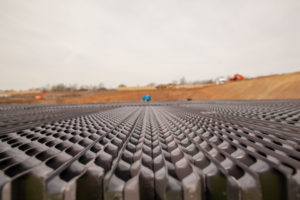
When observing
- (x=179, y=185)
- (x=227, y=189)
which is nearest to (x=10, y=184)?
(x=179, y=185)

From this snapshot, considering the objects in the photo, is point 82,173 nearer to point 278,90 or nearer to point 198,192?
point 198,192

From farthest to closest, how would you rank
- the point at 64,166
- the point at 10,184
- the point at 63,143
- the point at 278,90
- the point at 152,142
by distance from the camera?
1. the point at 278,90
2. the point at 152,142
3. the point at 63,143
4. the point at 64,166
5. the point at 10,184

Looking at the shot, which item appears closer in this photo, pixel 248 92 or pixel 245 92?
pixel 248 92

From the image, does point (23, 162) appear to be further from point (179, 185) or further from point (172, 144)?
point (172, 144)

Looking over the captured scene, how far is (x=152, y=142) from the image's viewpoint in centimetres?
117

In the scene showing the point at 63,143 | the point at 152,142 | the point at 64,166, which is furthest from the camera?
the point at 152,142

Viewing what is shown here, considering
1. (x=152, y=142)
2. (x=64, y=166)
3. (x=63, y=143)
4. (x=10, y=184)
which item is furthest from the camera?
(x=152, y=142)

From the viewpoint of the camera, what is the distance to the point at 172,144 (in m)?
1.09

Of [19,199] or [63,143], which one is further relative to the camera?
[63,143]

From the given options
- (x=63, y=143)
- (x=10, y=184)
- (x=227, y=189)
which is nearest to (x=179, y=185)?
(x=227, y=189)

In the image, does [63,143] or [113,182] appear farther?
[63,143]

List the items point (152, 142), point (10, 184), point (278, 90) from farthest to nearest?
1. point (278, 90)
2. point (152, 142)
3. point (10, 184)

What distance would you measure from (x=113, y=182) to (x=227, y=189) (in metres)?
0.44

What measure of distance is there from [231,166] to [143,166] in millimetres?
398
